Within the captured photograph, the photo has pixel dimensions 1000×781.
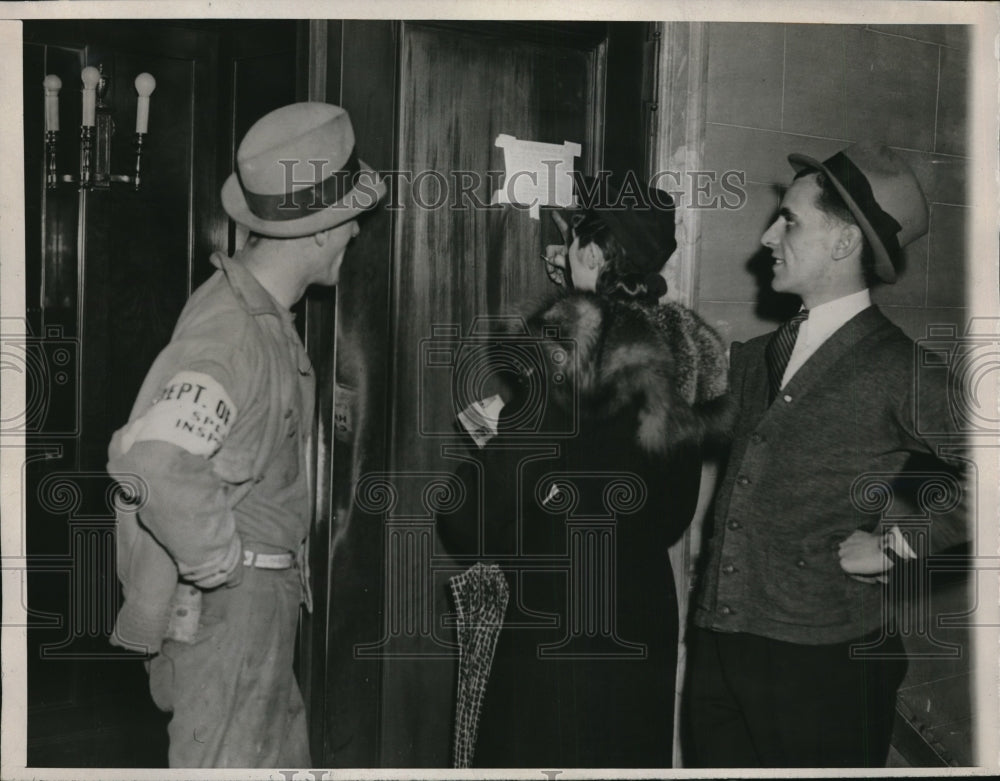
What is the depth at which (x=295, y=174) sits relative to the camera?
7.34 feet

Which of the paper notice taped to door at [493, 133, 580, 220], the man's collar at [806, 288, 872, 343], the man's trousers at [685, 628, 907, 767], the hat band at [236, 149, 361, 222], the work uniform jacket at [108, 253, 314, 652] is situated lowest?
the man's trousers at [685, 628, 907, 767]

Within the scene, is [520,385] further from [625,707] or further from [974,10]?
[974,10]

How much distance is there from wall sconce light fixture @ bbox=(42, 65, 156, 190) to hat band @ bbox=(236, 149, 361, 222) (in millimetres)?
316

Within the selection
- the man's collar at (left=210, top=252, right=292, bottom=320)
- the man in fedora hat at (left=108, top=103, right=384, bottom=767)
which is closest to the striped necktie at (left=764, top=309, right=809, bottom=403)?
the man in fedora hat at (left=108, top=103, right=384, bottom=767)

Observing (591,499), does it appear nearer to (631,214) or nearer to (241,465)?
(631,214)

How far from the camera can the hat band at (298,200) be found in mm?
2229

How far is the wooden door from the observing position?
2.42 meters

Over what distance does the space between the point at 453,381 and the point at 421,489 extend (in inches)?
10.3

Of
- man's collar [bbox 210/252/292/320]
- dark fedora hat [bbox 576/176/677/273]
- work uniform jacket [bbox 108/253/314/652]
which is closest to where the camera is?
work uniform jacket [bbox 108/253/314/652]

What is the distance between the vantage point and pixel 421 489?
96.2 inches
